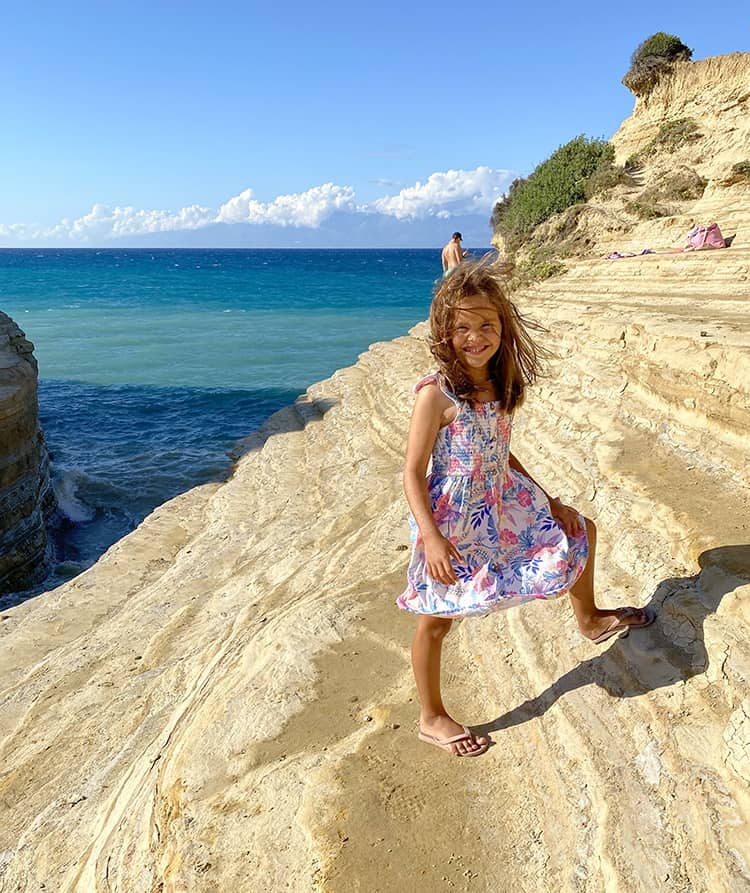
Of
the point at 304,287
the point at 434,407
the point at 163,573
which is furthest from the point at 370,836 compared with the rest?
the point at 304,287

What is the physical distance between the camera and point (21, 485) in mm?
8914

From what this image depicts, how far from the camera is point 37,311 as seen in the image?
37938 millimetres

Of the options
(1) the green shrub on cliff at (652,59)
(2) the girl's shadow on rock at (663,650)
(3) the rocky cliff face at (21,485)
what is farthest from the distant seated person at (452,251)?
(1) the green shrub on cliff at (652,59)

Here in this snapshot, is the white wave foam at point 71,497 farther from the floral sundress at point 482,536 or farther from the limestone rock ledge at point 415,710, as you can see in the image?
the floral sundress at point 482,536

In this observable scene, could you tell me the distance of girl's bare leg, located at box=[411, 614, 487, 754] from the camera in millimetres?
2479

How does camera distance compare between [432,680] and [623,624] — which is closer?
[432,680]

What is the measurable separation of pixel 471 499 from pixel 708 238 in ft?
28.7

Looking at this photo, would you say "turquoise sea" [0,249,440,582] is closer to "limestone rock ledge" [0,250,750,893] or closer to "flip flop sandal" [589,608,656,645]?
"limestone rock ledge" [0,250,750,893]

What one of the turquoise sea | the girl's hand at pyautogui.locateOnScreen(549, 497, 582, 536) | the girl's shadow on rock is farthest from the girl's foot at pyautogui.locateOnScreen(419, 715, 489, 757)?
the turquoise sea

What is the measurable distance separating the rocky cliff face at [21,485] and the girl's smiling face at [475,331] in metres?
7.16

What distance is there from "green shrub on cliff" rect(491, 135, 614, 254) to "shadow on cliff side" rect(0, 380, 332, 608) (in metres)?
6.91

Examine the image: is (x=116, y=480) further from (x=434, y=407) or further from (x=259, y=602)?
(x=434, y=407)

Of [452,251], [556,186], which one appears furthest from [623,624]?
[556,186]

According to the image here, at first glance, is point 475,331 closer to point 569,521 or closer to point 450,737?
point 569,521
